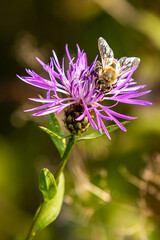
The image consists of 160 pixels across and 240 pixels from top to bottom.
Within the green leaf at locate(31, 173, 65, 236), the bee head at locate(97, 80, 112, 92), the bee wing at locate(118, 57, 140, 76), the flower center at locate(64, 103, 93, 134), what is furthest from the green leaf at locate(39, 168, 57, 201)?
the bee wing at locate(118, 57, 140, 76)

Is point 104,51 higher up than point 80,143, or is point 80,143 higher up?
point 104,51

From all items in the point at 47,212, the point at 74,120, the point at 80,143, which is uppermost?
the point at 74,120

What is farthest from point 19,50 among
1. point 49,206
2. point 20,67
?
point 49,206

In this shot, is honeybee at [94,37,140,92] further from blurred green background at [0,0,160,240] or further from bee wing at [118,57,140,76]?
blurred green background at [0,0,160,240]

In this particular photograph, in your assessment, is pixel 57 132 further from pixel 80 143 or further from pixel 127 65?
pixel 80 143

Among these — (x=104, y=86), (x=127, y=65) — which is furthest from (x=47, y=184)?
(x=127, y=65)
